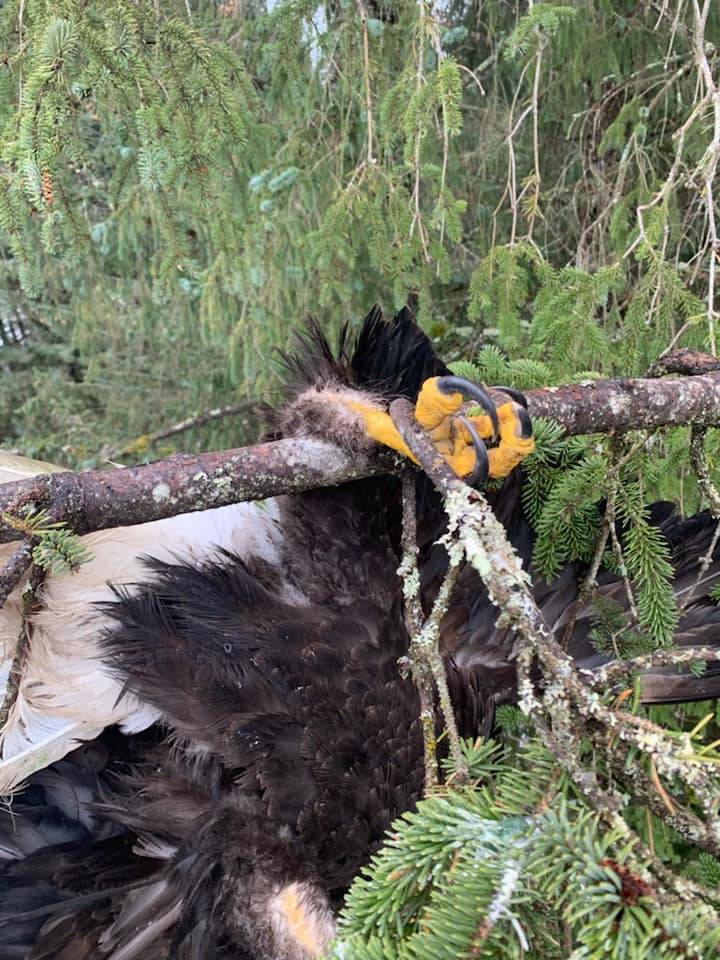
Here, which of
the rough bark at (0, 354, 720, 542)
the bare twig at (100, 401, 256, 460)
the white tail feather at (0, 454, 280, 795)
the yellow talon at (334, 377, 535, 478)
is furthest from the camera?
the bare twig at (100, 401, 256, 460)

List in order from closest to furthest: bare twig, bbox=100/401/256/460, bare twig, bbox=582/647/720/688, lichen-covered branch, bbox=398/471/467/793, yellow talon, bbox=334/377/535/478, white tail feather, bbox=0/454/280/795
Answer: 1. bare twig, bbox=582/647/720/688
2. lichen-covered branch, bbox=398/471/467/793
3. yellow talon, bbox=334/377/535/478
4. white tail feather, bbox=0/454/280/795
5. bare twig, bbox=100/401/256/460

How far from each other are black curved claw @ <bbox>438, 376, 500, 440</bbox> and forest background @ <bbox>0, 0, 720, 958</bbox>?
291 millimetres

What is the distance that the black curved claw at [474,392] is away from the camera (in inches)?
52.2

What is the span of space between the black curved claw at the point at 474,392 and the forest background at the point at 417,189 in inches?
11.5

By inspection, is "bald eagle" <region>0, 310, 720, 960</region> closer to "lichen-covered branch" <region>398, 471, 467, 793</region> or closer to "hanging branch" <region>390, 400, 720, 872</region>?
"lichen-covered branch" <region>398, 471, 467, 793</region>

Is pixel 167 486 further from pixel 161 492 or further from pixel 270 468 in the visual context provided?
pixel 270 468

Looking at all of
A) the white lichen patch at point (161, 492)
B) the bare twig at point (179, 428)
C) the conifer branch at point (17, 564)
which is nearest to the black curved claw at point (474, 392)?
the white lichen patch at point (161, 492)

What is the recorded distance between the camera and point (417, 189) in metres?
2.43

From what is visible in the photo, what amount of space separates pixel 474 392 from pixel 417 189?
1.31 meters

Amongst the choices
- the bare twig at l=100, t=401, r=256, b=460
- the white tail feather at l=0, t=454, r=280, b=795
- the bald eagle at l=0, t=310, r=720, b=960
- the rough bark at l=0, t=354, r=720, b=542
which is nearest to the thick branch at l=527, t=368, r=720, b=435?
the rough bark at l=0, t=354, r=720, b=542

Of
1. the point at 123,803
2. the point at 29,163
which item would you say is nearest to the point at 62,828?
the point at 123,803

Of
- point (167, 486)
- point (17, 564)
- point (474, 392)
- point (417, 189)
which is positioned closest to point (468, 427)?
point (474, 392)

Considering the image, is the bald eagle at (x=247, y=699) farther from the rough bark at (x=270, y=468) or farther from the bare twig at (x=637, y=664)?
the bare twig at (x=637, y=664)

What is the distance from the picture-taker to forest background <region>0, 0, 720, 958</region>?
1.83 meters
